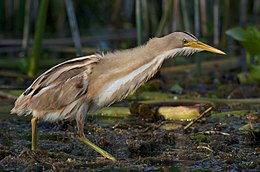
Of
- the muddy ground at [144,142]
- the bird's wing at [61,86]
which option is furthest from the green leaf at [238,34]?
the bird's wing at [61,86]

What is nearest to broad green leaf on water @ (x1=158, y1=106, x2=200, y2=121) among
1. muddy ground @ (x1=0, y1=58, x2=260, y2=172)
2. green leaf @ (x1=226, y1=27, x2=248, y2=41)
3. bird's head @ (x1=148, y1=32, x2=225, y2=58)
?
muddy ground @ (x1=0, y1=58, x2=260, y2=172)

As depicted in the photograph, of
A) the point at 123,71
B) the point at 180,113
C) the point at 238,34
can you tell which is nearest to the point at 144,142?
the point at 123,71

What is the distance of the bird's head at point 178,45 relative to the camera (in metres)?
4.62

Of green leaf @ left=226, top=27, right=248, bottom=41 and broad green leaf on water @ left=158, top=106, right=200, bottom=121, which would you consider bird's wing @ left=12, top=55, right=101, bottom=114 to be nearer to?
broad green leaf on water @ left=158, top=106, right=200, bottom=121

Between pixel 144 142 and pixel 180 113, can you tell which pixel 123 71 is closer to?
pixel 144 142

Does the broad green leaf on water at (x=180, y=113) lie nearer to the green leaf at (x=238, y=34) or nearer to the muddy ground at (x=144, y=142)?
the muddy ground at (x=144, y=142)

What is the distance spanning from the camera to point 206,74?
8.64 m

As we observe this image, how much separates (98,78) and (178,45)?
60cm

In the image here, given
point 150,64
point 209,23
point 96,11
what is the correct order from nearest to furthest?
point 150,64
point 209,23
point 96,11

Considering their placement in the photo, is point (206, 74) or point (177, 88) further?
point (206, 74)

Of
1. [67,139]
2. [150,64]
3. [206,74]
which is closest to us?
[150,64]

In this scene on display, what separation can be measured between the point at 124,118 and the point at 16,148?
139 centimetres

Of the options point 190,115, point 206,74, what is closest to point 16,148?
point 190,115

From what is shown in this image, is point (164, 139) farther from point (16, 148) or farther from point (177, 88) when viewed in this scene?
point (177, 88)
